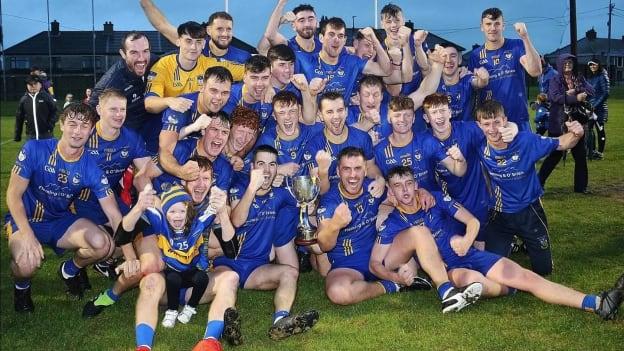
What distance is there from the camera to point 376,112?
6473mm

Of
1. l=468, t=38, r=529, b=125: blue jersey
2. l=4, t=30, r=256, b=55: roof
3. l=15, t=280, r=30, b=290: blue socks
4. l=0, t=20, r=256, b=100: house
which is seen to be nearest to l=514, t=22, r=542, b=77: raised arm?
l=468, t=38, r=529, b=125: blue jersey

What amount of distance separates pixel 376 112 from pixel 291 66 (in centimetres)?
105

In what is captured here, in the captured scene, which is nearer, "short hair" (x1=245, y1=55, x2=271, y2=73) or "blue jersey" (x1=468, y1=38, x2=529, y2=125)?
"short hair" (x1=245, y1=55, x2=271, y2=73)

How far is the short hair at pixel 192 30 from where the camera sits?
6562mm

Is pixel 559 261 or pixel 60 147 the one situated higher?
pixel 60 147

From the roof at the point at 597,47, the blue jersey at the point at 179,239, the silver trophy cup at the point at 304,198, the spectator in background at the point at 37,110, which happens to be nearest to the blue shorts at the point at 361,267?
the silver trophy cup at the point at 304,198

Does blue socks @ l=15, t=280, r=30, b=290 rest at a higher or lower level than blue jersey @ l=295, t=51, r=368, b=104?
lower

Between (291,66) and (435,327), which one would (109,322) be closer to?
(435,327)

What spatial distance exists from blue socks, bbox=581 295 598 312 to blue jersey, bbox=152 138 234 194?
3085 millimetres

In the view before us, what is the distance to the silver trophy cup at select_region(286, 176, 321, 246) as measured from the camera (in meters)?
5.66

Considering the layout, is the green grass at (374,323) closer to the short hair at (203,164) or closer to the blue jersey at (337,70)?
the short hair at (203,164)

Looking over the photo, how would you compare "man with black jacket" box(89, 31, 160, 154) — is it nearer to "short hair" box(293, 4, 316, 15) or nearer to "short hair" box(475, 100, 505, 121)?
"short hair" box(293, 4, 316, 15)

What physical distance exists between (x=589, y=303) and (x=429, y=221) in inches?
59.0

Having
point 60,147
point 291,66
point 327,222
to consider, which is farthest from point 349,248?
point 60,147
